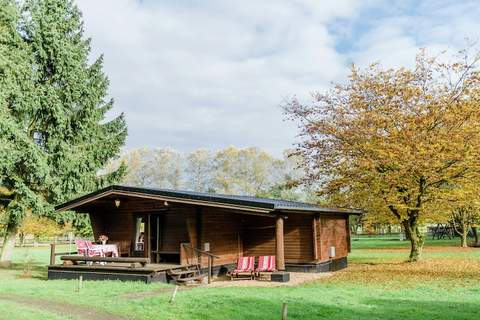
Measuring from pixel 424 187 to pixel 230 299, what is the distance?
11.5 m

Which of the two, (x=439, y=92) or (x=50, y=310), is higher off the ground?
(x=439, y=92)

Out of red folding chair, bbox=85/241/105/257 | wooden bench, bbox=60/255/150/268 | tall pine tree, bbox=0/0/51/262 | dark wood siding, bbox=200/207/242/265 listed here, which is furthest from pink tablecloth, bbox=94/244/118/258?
tall pine tree, bbox=0/0/51/262

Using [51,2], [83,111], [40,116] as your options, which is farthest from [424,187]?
[51,2]

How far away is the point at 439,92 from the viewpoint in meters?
18.1

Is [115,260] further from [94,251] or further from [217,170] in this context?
[217,170]

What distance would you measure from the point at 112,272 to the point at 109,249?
2760mm

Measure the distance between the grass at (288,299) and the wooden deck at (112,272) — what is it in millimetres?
583

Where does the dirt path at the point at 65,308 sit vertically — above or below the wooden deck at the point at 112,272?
below

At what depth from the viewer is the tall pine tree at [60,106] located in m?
21.2

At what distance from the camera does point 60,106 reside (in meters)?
21.5

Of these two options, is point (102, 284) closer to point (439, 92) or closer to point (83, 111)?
point (83, 111)

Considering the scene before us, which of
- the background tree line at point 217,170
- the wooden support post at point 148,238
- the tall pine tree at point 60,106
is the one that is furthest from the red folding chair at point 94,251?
the background tree line at point 217,170

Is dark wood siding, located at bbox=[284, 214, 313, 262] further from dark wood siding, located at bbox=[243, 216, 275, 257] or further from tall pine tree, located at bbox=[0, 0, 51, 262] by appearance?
tall pine tree, located at bbox=[0, 0, 51, 262]

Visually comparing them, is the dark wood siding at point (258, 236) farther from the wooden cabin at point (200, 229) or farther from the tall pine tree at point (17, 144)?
the tall pine tree at point (17, 144)
